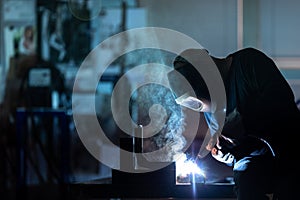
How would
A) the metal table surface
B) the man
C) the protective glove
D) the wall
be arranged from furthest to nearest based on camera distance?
the wall
the metal table surface
the protective glove
the man

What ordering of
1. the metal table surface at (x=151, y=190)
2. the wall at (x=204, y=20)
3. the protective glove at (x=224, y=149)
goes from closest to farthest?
the protective glove at (x=224, y=149) → the metal table surface at (x=151, y=190) → the wall at (x=204, y=20)

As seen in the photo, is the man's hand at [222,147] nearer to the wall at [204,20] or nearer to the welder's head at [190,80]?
the welder's head at [190,80]

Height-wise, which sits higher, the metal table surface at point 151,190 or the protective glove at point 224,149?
the protective glove at point 224,149

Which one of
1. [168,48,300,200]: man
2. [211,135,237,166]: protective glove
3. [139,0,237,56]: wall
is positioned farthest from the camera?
[139,0,237,56]: wall

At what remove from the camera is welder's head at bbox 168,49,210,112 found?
66.7 inches

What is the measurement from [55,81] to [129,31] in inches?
22.0

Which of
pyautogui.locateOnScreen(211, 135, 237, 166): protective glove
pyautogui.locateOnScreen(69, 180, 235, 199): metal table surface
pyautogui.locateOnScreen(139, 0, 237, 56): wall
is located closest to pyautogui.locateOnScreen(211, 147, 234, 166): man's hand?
pyautogui.locateOnScreen(211, 135, 237, 166): protective glove

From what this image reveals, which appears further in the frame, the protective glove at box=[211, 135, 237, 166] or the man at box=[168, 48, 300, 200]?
the protective glove at box=[211, 135, 237, 166]

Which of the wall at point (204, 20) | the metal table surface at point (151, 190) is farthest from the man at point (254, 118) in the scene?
the wall at point (204, 20)

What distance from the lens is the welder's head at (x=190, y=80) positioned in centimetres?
169

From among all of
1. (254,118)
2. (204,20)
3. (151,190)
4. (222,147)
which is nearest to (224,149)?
(222,147)

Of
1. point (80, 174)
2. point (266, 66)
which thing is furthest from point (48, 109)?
point (266, 66)

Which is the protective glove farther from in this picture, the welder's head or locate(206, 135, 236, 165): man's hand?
the welder's head

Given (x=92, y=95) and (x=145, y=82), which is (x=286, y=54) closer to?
(x=145, y=82)
